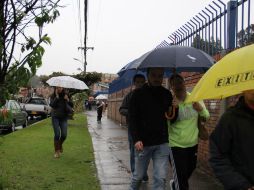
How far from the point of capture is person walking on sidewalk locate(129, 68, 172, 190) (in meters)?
5.51

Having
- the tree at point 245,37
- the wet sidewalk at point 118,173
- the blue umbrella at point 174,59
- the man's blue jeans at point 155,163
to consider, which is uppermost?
the tree at point 245,37

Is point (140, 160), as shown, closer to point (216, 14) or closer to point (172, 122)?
point (172, 122)

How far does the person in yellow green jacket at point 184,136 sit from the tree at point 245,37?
1.45 meters

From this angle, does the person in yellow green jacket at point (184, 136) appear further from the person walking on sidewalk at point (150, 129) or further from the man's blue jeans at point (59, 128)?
the man's blue jeans at point (59, 128)

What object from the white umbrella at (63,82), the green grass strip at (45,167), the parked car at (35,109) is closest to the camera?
the green grass strip at (45,167)

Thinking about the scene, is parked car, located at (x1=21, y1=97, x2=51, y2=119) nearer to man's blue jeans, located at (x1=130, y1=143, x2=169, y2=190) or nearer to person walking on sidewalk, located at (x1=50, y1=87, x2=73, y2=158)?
person walking on sidewalk, located at (x1=50, y1=87, x2=73, y2=158)

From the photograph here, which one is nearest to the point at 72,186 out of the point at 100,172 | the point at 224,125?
the point at 100,172

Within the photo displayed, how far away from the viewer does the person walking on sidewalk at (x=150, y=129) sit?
18.1ft

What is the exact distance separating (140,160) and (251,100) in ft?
8.09

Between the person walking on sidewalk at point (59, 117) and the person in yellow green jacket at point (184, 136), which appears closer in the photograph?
the person in yellow green jacket at point (184, 136)

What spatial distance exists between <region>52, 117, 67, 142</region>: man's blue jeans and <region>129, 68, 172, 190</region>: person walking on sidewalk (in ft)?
16.3

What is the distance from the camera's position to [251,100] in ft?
11.1

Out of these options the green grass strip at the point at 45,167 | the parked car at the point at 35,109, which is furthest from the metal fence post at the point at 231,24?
the parked car at the point at 35,109

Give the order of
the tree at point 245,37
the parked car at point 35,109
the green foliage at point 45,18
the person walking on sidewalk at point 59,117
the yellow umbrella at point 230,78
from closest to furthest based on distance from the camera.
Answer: the yellow umbrella at point 230,78 < the green foliage at point 45,18 < the tree at point 245,37 < the person walking on sidewalk at point 59,117 < the parked car at point 35,109
